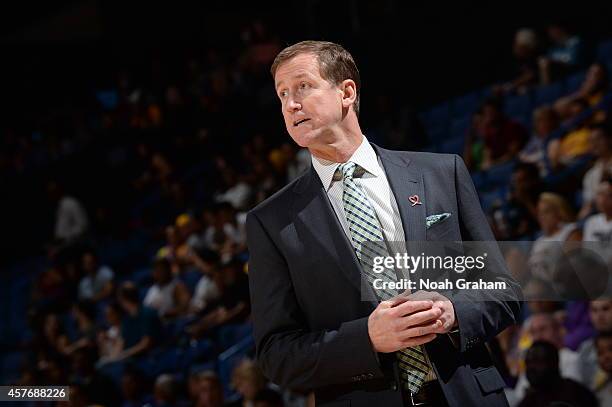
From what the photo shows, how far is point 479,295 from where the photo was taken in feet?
6.59

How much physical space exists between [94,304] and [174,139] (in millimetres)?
3198

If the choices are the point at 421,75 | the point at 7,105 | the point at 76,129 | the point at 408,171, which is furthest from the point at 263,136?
the point at 408,171

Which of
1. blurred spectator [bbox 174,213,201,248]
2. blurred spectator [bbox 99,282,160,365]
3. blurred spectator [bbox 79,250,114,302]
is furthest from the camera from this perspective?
blurred spectator [bbox 79,250,114,302]

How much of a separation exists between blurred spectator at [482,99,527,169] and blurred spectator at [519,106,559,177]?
21 cm

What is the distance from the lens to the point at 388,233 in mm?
2090

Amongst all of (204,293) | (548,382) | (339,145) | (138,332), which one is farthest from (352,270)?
(138,332)

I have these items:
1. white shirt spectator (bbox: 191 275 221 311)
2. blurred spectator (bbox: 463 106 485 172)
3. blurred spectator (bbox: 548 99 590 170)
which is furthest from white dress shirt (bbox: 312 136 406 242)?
white shirt spectator (bbox: 191 275 221 311)

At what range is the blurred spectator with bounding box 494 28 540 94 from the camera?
334 inches

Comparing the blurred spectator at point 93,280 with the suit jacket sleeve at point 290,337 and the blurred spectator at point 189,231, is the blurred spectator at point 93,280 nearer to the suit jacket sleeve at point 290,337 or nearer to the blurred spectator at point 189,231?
the blurred spectator at point 189,231

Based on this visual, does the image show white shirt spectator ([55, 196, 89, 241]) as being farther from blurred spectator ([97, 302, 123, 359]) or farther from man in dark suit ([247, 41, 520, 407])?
man in dark suit ([247, 41, 520, 407])

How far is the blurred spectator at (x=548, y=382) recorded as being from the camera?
14.3 feet

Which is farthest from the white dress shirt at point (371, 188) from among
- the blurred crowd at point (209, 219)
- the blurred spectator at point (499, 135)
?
the blurred spectator at point (499, 135)

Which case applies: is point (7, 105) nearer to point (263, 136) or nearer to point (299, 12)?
point (299, 12)

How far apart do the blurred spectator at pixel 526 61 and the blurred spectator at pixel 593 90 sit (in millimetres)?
1116
